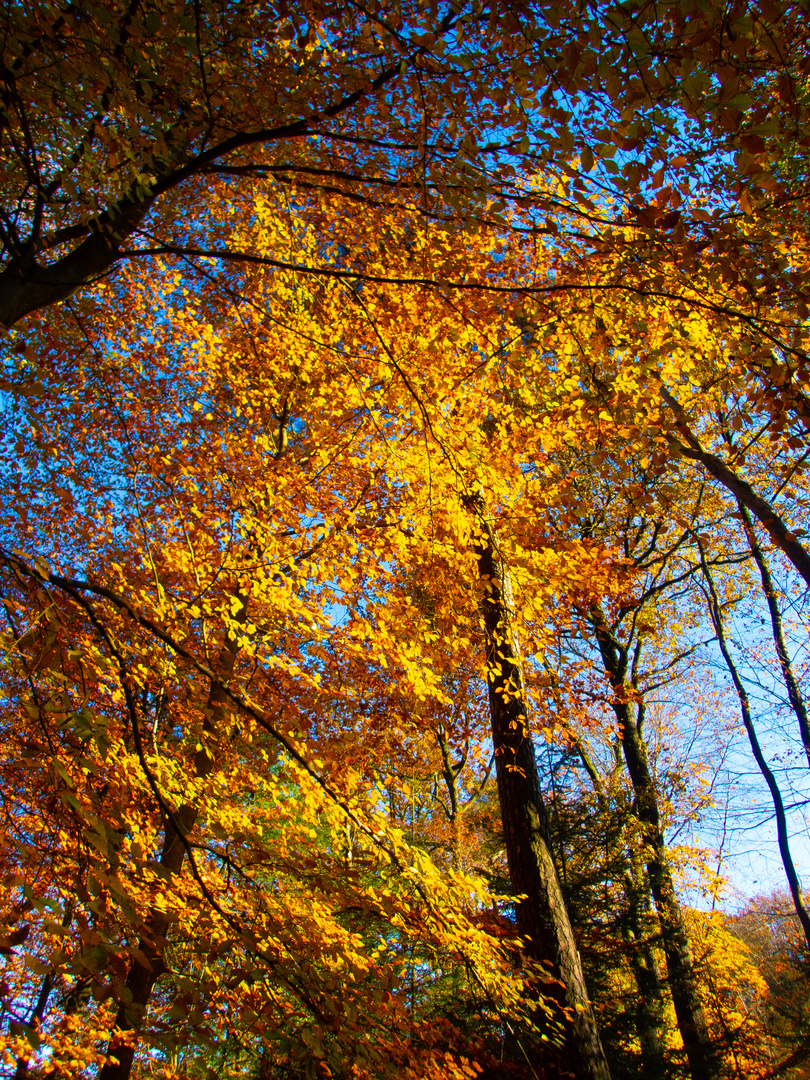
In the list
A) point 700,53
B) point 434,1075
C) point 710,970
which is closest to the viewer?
point 700,53

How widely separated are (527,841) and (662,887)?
546 cm

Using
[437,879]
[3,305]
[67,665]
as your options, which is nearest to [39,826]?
[67,665]

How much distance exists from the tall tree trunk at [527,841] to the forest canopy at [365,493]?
0.03 m

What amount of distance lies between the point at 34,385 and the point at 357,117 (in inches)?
125

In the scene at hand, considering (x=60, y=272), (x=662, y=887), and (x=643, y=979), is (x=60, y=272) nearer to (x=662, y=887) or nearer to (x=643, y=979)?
(x=643, y=979)

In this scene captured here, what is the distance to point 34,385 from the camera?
1.81m

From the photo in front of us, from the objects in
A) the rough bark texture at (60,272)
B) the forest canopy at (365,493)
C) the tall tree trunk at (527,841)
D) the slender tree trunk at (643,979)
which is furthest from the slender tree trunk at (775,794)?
the rough bark texture at (60,272)

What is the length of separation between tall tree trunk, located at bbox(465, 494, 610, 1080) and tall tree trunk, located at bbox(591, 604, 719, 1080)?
4128mm

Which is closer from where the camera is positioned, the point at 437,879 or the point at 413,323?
the point at 437,879

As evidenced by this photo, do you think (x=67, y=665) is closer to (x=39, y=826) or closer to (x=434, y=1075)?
(x=39, y=826)

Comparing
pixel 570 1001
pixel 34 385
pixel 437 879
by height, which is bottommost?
pixel 570 1001

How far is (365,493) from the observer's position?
5988mm

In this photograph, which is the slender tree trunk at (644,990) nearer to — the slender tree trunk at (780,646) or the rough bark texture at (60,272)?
the slender tree trunk at (780,646)

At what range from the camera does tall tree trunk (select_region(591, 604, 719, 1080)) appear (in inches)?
262
